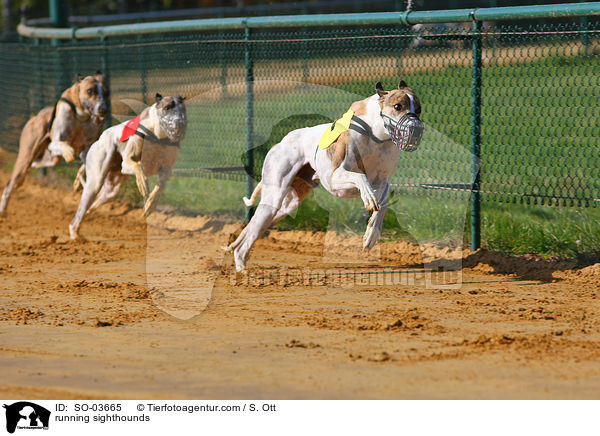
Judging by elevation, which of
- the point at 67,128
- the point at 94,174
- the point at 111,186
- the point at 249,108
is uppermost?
the point at 249,108

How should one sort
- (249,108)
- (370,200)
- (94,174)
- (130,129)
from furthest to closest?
(249,108), (94,174), (130,129), (370,200)

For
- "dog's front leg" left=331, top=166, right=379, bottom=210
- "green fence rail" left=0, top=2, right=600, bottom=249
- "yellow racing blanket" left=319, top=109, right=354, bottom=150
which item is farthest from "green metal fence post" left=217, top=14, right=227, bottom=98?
"dog's front leg" left=331, top=166, right=379, bottom=210

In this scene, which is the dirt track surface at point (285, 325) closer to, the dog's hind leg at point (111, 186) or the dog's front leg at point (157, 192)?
the dog's front leg at point (157, 192)

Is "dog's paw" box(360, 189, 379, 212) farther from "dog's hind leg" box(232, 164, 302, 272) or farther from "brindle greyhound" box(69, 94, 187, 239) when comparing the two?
"brindle greyhound" box(69, 94, 187, 239)

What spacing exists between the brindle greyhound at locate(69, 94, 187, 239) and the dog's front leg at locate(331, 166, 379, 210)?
2.37 m

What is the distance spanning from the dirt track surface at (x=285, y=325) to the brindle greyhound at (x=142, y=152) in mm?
632

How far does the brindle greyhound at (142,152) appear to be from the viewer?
8719mm

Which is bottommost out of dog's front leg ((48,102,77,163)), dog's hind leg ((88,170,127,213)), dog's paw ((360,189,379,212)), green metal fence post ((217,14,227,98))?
dog's hind leg ((88,170,127,213))

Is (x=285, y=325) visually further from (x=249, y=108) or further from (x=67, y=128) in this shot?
(x=67, y=128)

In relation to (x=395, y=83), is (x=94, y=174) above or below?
below

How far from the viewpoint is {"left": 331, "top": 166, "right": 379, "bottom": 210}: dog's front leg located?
21.5 ft
